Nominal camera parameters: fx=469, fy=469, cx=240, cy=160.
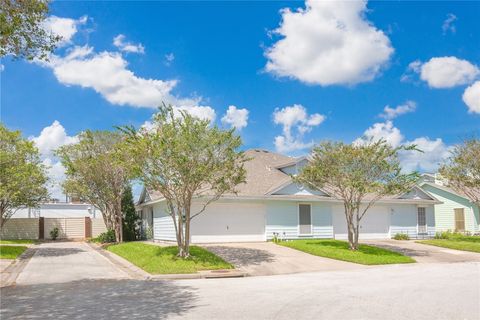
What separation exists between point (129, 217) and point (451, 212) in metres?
25.6

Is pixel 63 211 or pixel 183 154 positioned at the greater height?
pixel 183 154

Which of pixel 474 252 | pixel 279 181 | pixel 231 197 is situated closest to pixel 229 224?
pixel 231 197

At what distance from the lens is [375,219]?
31344 millimetres

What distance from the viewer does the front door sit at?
33.0 meters

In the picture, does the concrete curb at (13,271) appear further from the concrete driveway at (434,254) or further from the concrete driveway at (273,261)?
the concrete driveway at (434,254)

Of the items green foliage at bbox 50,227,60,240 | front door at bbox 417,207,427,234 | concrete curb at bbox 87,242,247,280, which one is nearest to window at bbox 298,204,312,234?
front door at bbox 417,207,427,234

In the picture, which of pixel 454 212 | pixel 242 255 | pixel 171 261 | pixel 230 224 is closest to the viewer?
pixel 171 261

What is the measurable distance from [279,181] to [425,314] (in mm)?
19831

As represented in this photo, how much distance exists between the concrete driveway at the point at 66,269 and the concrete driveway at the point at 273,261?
464 cm

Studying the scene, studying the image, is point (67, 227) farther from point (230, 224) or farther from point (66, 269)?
point (66, 269)

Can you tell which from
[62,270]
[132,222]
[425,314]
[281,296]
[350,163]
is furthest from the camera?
[132,222]

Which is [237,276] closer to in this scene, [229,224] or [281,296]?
[281,296]

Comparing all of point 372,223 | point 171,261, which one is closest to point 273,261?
point 171,261

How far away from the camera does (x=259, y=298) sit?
35.2 ft
